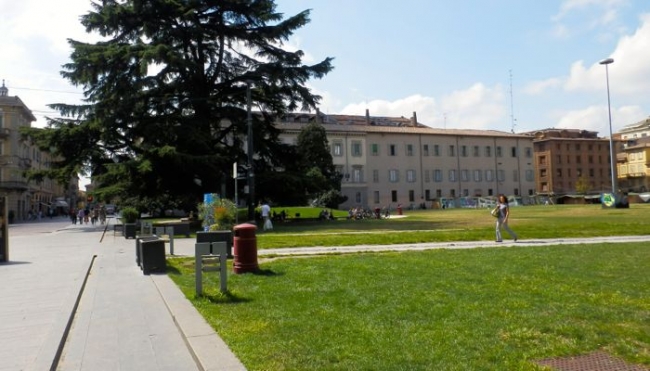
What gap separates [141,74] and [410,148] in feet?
202

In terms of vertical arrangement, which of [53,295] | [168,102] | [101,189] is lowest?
[53,295]

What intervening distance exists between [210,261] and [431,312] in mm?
4128

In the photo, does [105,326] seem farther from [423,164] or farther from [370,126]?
[423,164]

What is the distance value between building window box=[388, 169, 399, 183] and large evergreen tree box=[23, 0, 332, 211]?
5095 cm

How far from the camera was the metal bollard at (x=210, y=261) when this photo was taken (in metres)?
8.35

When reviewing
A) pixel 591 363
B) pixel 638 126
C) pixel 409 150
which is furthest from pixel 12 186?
pixel 638 126

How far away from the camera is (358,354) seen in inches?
197

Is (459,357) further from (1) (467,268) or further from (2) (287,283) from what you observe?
(1) (467,268)

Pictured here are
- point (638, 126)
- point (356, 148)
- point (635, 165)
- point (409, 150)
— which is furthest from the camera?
point (638, 126)

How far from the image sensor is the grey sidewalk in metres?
5.33

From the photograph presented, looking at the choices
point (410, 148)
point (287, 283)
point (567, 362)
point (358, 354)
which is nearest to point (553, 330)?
point (567, 362)

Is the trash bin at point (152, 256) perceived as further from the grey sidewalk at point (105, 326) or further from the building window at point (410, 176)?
the building window at point (410, 176)

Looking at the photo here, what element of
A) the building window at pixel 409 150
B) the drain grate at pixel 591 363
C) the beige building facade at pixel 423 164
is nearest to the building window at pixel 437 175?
the beige building facade at pixel 423 164

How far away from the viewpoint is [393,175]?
3349 inches
